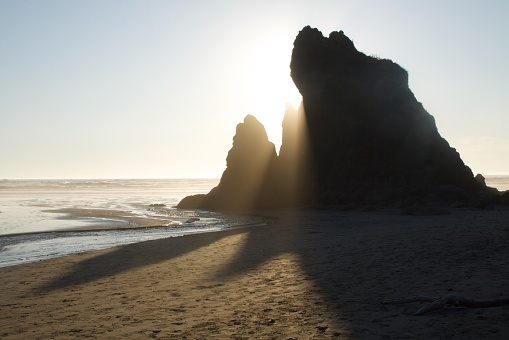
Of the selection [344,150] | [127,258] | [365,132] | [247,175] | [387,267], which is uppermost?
[365,132]

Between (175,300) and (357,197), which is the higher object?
(357,197)

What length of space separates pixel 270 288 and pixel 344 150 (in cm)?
3239

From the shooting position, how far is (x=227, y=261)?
16562mm

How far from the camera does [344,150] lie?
1687 inches

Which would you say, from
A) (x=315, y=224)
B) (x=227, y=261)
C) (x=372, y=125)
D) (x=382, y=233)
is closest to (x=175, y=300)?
(x=227, y=261)

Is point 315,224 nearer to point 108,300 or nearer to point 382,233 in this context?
point 382,233

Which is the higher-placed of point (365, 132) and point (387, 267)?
point (365, 132)

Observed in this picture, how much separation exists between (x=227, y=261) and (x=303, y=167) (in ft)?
101

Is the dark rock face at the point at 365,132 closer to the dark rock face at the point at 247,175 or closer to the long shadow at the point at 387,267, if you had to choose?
the dark rock face at the point at 247,175

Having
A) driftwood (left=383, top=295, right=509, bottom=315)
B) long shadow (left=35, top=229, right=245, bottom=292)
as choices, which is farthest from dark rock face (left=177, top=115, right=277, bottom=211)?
driftwood (left=383, top=295, right=509, bottom=315)

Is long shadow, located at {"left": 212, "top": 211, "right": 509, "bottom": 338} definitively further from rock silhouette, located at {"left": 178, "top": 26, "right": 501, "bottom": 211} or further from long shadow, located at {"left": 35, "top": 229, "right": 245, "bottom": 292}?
rock silhouette, located at {"left": 178, "top": 26, "right": 501, "bottom": 211}

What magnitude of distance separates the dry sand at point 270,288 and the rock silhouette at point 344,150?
60.0 ft

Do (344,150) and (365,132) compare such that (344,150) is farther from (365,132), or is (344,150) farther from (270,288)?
(270,288)

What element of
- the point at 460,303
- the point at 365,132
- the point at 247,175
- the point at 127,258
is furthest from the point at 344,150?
the point at 460,303
